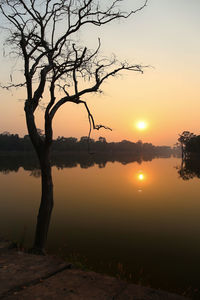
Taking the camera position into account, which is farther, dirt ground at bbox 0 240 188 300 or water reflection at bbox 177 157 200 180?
water reflection at bbox 177 157 200 180

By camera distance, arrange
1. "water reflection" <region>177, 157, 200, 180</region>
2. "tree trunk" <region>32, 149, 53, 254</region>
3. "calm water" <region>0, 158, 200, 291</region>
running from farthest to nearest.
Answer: "water reflection" <region>177, 157, 200, 180</region>, "calm water" <region>0, 158, 200, 291</region>, "tree trunk" <region>32, 149, 53, 254</region>

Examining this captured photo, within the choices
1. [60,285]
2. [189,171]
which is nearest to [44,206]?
[60,285]

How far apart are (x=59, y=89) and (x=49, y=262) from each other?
690 cm

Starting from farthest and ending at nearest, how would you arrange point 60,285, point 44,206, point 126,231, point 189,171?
point 189,171 < point 126,231 < point 44,206 < point 60,285

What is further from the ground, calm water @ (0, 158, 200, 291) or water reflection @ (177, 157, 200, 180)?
water reflection @ (177, 157, 200, 180)

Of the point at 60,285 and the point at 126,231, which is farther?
the point at 126,231

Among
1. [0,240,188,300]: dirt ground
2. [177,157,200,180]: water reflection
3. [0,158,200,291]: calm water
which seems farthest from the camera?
[177,157,200,180]: water reflection

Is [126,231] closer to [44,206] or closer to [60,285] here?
[44,206]

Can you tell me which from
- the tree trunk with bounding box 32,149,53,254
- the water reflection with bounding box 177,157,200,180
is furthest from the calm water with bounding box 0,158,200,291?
the water reflection with bounding box 177,157,200,180

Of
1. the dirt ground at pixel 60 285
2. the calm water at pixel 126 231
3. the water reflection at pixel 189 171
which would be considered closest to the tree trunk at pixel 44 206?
the calm water at pixel 126 231

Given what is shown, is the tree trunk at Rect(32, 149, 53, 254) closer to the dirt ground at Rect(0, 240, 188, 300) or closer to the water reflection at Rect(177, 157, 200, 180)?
the dirt ground at Rect(0, 240, 188, 300)

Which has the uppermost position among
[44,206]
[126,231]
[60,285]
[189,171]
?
[44,206]

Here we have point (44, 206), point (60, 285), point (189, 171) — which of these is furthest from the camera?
point (189, 171)

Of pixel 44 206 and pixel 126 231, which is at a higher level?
pixel 44 206
